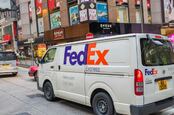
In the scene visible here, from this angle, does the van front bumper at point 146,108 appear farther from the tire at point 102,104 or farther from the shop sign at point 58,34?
the shop sign at point 58,34

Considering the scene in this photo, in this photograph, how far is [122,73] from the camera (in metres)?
5.83

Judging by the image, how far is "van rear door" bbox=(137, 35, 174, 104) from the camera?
5.65 meters

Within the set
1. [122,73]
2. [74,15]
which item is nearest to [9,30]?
[74,15]

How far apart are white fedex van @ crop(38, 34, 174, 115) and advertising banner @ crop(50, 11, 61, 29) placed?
1804 centimetres

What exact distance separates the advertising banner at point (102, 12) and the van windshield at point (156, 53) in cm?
1542

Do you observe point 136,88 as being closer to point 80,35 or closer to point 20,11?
point 80,35

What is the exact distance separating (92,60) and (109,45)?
29.7 inches

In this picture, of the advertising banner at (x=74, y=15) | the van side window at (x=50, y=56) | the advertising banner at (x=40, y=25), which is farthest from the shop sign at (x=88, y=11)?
the van side window at (x=50, y=56)

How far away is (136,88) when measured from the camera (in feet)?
18.2

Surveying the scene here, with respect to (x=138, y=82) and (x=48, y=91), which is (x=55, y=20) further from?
(x=138, y=82)

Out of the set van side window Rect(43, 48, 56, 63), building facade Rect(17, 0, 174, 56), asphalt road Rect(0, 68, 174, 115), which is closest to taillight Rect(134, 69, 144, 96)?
asphalt road Rect(0, 68, 174, 115)

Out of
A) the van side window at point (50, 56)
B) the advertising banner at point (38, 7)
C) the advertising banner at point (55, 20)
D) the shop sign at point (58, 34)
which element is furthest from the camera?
the advertising banner at point (38, 7)

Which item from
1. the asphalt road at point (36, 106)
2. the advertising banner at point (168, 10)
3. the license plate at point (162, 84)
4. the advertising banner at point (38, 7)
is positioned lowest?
the asphalt road at point (36, 106)

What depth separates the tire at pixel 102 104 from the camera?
6231mm
